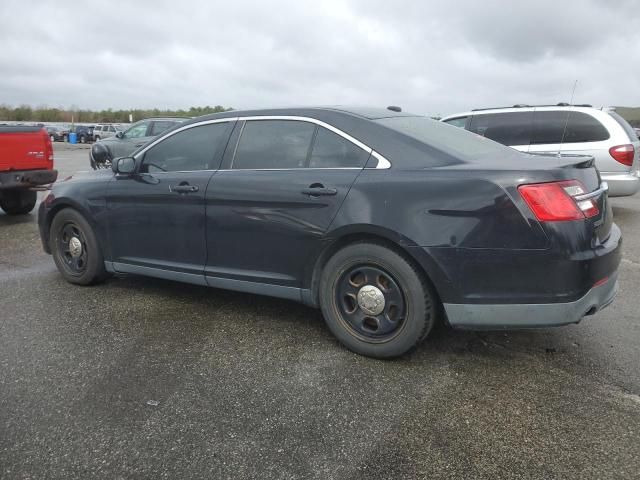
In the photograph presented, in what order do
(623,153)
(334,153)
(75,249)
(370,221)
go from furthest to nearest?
(623,153) → (75,249) → (334,153) → (370,221)

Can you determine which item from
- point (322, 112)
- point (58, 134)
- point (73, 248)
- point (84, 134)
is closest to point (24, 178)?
point (73, 248)

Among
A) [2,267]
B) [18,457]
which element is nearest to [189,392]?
[18,457]

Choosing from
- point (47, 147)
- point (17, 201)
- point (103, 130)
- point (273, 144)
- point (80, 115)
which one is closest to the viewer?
point (273, 144)

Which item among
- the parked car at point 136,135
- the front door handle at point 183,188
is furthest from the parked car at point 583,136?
the parked car at point 136,135

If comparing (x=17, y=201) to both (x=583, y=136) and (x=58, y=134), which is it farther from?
(x=58, y=134)

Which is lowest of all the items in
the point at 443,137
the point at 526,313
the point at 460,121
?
the point at 526,313

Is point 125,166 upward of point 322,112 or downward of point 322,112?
downward

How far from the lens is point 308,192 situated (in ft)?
11.2

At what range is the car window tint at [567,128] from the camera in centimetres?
774

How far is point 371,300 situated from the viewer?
3.29m

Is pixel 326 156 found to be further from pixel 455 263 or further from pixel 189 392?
pixel 189 392

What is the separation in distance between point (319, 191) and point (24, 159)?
611 centimetres

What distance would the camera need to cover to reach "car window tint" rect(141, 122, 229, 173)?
4047 mm

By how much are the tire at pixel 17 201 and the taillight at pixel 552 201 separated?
7.86 metres
